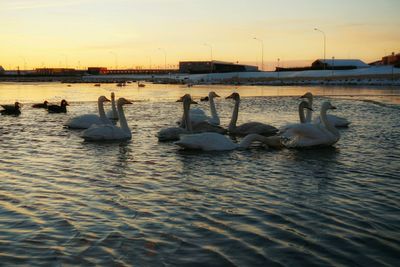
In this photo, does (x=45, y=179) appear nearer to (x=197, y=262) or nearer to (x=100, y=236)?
(x=100, y=236)

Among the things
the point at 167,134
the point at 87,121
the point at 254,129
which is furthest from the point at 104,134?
the point at 254,129

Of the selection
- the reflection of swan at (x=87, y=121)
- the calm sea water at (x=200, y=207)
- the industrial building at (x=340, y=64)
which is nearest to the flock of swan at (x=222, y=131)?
the reflection of swan at (x=87, y=121)

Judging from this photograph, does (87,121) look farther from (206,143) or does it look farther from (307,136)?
(307,136)

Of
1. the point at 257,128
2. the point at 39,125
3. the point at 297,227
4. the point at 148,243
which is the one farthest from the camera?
the point at 39,125

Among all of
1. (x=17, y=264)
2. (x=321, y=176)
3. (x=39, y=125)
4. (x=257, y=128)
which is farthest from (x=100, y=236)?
(x=39, y=125)

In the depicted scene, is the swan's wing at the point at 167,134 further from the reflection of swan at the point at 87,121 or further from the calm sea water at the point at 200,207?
the reflection of swan at the point at 87,121

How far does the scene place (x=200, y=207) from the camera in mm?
7180

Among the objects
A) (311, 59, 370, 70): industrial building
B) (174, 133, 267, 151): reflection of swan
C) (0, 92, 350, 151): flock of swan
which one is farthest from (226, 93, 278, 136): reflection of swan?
(311, 59, 370, 70): industrial building

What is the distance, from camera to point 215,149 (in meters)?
11.9

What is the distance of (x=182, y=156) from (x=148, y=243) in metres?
5.83

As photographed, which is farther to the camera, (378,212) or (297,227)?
(378,212)

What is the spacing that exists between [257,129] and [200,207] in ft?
27.1

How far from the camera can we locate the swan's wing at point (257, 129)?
15.1 metres

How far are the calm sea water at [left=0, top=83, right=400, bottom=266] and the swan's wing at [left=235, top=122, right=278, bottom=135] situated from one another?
3.05 metres
